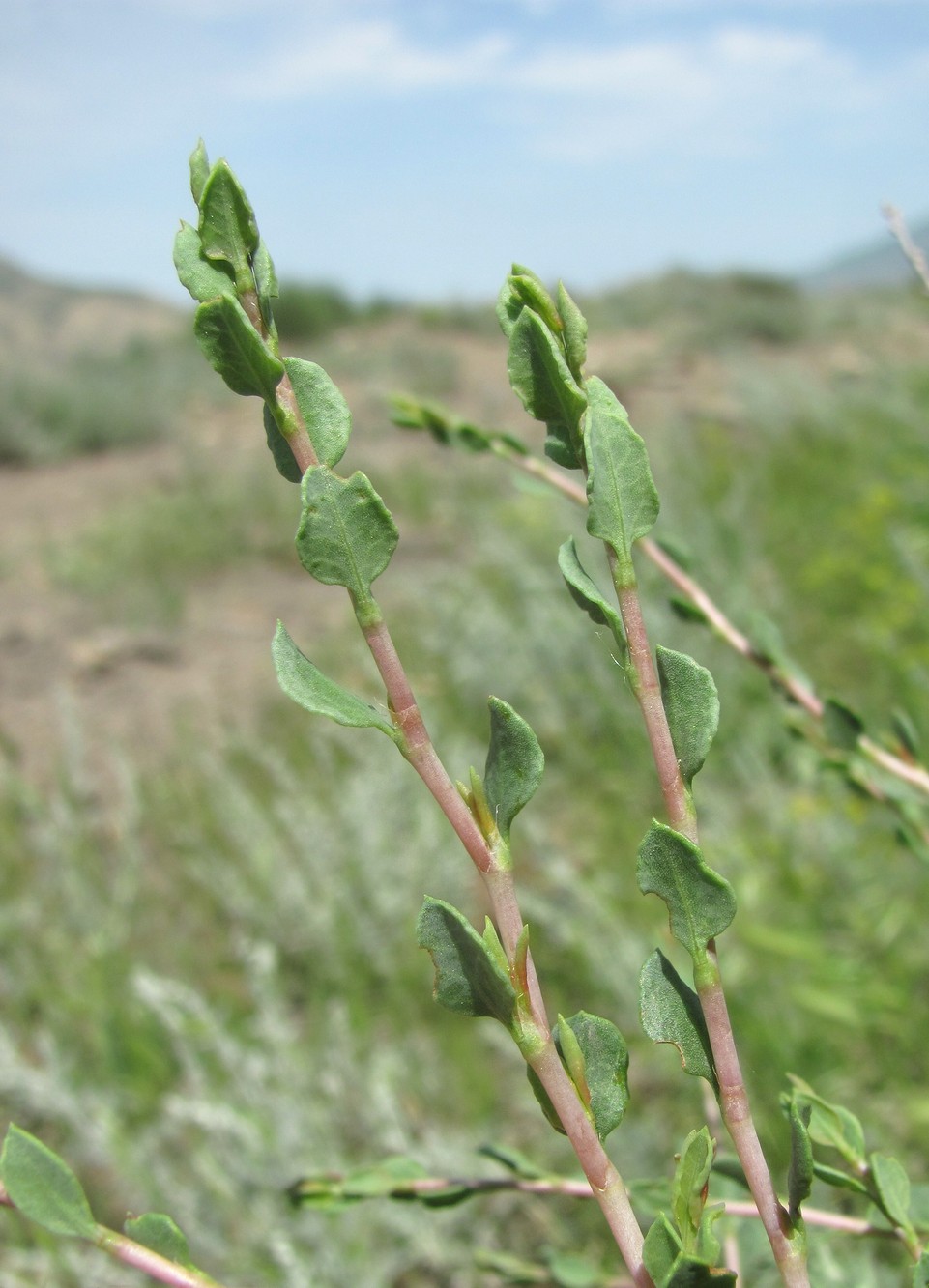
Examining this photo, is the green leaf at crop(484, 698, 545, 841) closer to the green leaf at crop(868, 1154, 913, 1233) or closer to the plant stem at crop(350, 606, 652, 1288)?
the plant stem at crop(350, 606, 652, 1288)

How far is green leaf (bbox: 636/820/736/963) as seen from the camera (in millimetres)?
357

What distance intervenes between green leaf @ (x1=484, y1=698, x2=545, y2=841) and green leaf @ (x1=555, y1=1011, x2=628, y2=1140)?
0.25 ft

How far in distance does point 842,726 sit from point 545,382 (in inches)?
15.6

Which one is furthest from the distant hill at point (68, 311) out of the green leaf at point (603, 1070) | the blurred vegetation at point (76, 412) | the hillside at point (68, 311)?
the green leaf at point (603, 1070)


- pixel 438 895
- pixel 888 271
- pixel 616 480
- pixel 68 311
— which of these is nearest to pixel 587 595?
pixel 616 480

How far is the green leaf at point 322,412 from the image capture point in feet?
1.23

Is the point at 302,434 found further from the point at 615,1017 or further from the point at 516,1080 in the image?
the point at 516,1080

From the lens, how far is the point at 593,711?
3.16 metres

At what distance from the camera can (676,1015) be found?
0.38 meters

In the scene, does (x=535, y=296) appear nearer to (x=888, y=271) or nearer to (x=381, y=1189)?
(x=381, y=1189)

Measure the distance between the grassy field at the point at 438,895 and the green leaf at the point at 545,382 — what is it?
0.38ft

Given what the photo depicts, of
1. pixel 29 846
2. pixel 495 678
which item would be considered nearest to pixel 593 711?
pixel 495 678

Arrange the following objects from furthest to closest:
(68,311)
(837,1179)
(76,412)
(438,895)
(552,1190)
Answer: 1. (68,311)
2. (76,412)
3. (438,895)
4. (552,1190)
5. (837,1179)

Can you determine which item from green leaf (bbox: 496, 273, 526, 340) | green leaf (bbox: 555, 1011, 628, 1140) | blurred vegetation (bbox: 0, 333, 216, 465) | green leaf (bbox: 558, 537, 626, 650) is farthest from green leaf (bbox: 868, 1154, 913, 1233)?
blurred vegetation (bbox: 0, 333, 216, 465)
